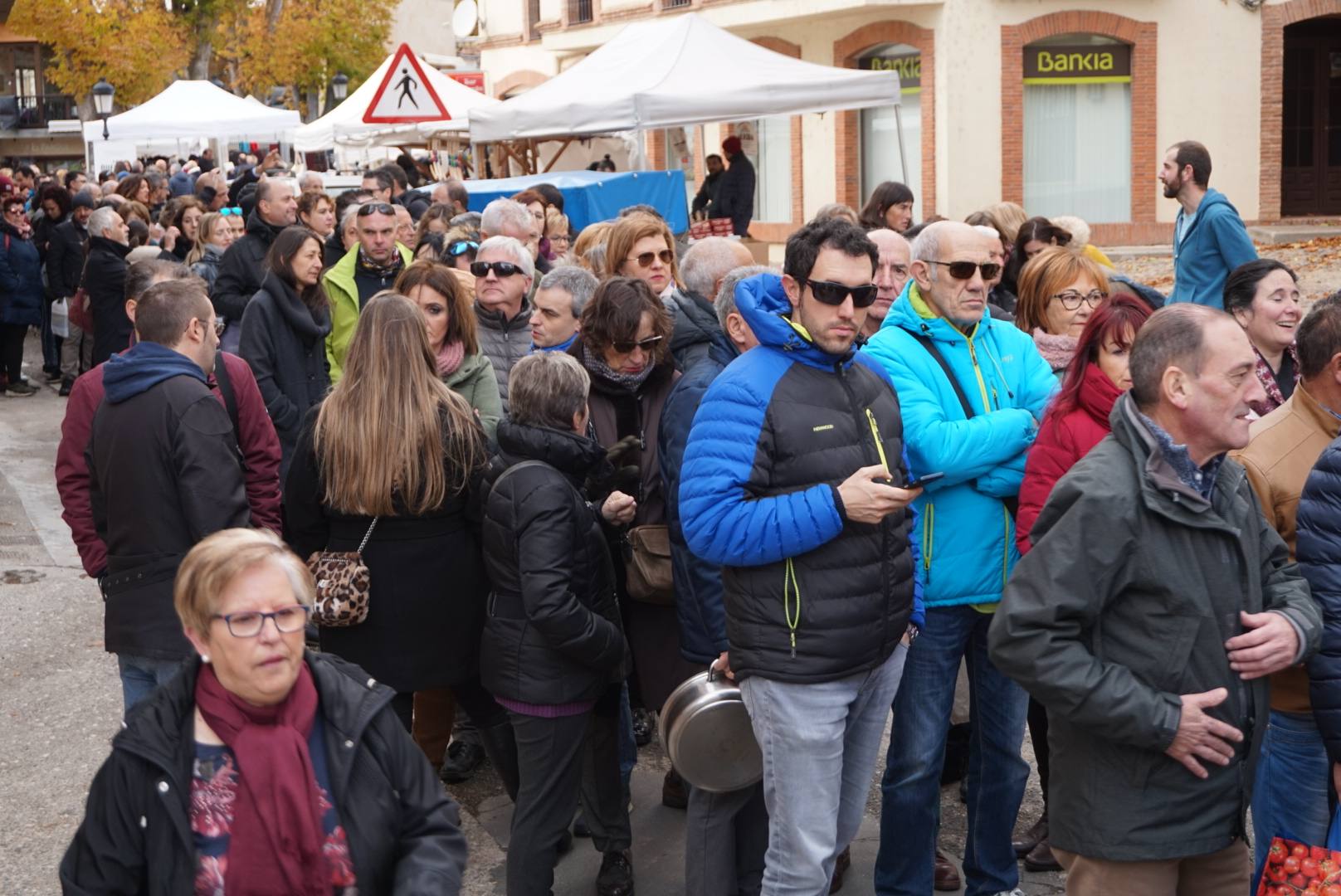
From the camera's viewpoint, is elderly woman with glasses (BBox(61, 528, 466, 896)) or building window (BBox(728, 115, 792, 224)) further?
building window (BBox(728, 115, 792, 224))

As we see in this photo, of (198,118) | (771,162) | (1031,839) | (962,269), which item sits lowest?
(1031,839)

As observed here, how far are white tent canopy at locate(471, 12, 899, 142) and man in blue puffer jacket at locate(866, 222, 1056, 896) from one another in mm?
9632

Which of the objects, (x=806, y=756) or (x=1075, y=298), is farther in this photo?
(x=1075, y=298)

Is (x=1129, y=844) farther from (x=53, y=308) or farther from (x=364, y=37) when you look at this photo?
(x=364, y=37)

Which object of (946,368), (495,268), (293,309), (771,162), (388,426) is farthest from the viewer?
(771,162)

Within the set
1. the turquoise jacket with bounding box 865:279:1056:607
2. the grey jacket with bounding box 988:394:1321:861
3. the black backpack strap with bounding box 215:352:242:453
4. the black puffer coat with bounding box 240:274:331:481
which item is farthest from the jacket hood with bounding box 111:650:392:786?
the black puffer coat with bounding box 240:274:331:481

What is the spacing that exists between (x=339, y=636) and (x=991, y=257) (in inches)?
92.8

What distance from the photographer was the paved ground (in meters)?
5.20

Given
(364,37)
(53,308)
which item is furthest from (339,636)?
(364,37)

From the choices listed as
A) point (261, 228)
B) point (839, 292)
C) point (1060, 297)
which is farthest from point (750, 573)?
point (261, 228)

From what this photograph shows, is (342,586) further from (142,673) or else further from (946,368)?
(946,368)

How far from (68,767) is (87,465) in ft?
6.10

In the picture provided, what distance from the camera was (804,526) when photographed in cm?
378

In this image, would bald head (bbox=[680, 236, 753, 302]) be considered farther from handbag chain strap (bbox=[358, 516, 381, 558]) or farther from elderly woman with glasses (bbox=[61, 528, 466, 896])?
elderly woman with glasses (bbox=[61, 528, 466, 896])
